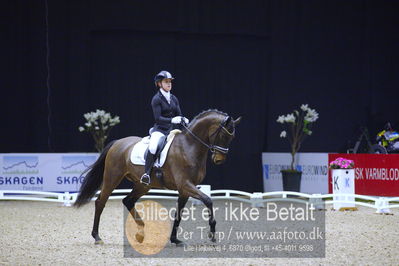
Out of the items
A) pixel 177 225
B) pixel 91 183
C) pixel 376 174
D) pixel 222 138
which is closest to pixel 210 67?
pixel 376 174

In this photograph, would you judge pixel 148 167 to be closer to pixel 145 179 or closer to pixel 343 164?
pixel 145 179

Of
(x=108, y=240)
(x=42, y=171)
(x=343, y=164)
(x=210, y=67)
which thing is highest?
(x=210, y=67)

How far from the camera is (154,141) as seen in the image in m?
7.31

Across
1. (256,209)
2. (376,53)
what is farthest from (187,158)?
(376,53)

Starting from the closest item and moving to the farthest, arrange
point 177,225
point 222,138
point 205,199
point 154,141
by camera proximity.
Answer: point 205,199 → point 222,138 → point 177,225 → point 154,141

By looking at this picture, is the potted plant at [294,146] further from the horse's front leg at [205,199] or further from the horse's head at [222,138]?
the horse's front leg at [205,199]

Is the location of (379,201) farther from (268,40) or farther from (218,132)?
(268,40)

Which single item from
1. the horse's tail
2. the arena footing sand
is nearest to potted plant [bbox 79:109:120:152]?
the arena footing sand

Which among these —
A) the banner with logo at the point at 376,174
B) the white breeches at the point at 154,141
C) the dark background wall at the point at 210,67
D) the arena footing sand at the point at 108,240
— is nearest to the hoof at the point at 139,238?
the arena footing sand at the point at 108,240

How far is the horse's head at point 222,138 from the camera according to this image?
7.01 m

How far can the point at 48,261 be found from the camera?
6.11 meters

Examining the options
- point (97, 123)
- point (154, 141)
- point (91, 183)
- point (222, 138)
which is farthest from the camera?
point (97, 123)

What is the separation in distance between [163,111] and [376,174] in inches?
250

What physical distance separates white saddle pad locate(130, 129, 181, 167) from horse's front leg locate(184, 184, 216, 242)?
0.49 metres
